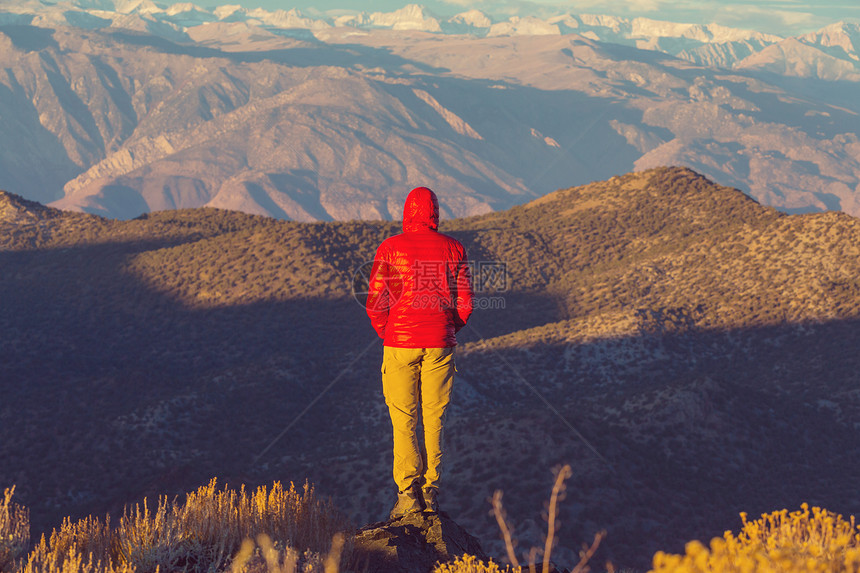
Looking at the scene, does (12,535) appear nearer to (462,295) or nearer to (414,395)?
(414,395)

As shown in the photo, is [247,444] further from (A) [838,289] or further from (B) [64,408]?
(A) [838,289]

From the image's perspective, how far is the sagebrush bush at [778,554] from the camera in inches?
208

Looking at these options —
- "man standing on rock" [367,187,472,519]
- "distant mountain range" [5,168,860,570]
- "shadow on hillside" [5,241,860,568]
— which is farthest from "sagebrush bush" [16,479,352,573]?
"distant mountain range" [5,168,860,570]

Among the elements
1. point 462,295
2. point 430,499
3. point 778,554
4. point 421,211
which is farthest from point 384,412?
point 778,554

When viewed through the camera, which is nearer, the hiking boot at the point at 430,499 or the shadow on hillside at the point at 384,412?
the hiking boot at the point at 430,499

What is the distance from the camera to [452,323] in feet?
33.6

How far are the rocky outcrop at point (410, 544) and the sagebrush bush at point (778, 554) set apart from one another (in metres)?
3.88

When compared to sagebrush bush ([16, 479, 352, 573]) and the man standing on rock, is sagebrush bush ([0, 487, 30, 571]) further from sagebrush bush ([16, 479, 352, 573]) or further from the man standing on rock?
the man standing on rock

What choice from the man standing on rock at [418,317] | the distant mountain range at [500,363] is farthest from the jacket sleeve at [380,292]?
the distant mountain range at [500,363]

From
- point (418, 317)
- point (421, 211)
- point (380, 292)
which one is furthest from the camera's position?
point (421, 211)

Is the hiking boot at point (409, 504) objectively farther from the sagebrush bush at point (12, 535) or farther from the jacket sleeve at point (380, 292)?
the sagebrush bush at point (12, 535)

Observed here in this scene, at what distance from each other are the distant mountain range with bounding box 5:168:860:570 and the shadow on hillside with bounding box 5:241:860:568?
5.6 inches

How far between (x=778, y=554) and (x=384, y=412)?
37.7 metres

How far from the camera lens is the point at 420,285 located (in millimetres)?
10070
